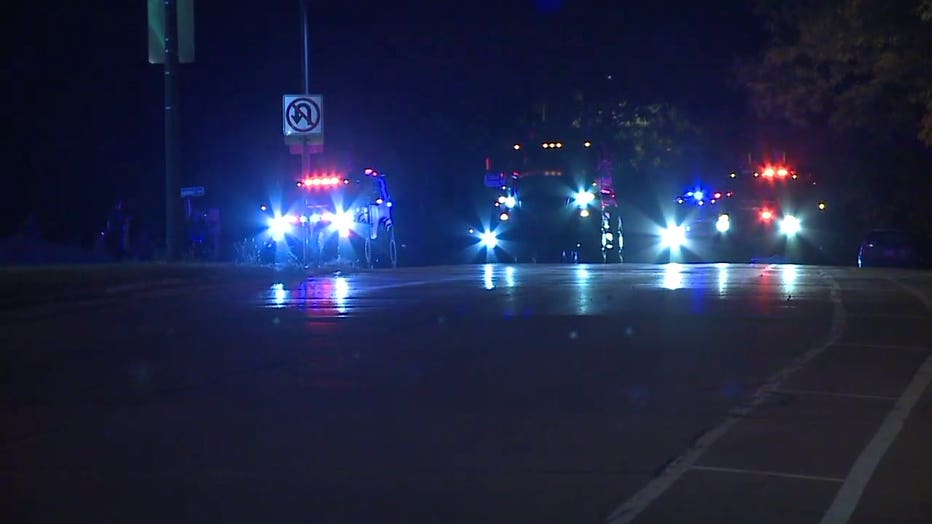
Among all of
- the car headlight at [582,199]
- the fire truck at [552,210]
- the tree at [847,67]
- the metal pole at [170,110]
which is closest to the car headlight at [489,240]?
the fire truck at [552,210]

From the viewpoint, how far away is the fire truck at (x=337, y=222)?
115 feet

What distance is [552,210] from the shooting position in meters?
47.8

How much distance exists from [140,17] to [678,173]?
110 ft

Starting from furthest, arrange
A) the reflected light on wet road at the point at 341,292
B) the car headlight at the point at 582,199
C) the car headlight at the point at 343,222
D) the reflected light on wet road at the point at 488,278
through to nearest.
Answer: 1. the car headlight at the point at 582,199
2. the car headlight at the point at 343,222
3. the reflected light on wet road at the point at 488,278
4. the reflected light on wet road at the point at 341,292

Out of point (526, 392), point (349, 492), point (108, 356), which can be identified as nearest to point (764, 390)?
point (526, 392)

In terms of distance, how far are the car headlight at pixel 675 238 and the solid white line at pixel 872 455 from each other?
35351 mm

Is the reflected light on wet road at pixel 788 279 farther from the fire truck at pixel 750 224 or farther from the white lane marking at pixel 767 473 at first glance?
the white lane marking at pixel 767 473

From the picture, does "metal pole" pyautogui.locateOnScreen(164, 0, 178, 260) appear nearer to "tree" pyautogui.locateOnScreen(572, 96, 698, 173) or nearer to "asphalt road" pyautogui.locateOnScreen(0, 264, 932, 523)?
"asphalt road" pyautogui.locateOnScreen(0, 264, 932, 523)

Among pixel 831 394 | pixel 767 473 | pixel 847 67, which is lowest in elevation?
pixel 767 473

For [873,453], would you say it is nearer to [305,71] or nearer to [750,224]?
[305,71]

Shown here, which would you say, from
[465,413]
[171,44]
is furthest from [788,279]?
[465,413]

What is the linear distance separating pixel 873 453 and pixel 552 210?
124 feet

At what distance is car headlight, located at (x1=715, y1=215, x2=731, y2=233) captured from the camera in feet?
161

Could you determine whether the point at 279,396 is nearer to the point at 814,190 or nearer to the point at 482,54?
the point at 482,54
